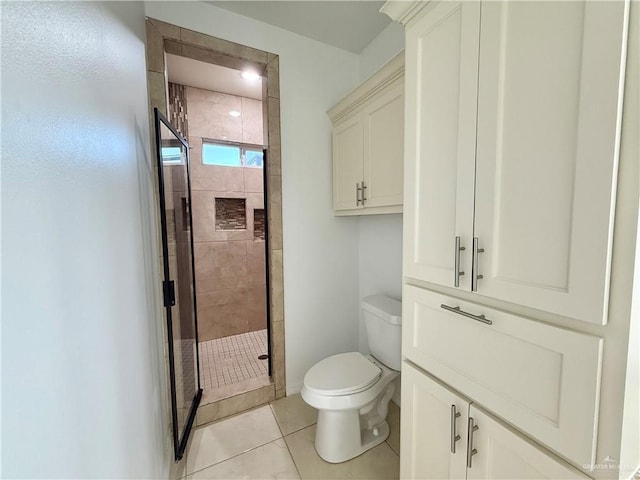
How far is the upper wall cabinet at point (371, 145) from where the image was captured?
1486mm

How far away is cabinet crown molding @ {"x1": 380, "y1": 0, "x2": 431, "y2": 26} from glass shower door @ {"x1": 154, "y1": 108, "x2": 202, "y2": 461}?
1.01m

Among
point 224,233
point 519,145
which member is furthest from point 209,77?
point 519,145

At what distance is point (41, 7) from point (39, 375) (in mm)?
638

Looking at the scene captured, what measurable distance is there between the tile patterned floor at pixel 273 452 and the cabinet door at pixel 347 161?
57.7 inches

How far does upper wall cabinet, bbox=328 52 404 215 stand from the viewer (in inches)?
58.5

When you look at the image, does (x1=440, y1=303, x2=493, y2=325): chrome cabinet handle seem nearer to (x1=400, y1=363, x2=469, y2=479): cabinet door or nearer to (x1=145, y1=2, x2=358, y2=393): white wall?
(x1=400, y1=363, x2=469, y2=479): cabinet door

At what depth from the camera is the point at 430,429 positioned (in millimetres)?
1087

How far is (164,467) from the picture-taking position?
1347 millimetres

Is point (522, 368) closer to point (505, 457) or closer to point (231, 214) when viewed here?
point (505, 457)

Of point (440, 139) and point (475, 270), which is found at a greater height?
point (440, 139)

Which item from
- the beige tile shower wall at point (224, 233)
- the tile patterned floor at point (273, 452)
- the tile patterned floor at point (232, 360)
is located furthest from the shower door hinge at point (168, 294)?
the beige tile shower wall at point (224, 233)

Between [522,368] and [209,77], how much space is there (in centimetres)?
301

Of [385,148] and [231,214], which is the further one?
[231,214]

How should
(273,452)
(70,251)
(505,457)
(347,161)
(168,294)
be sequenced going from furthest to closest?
(347,161) → (273,452) → (168,294) → (505,457) → (70,251)
